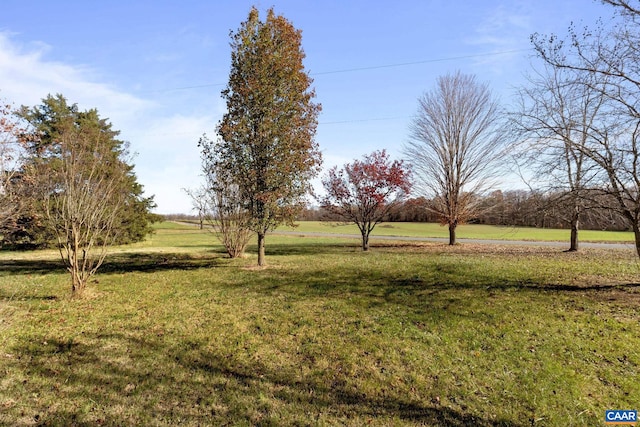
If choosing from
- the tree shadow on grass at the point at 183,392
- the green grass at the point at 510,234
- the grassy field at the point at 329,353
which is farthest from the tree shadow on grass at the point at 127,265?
the tree shadow on grass at the point at 183,392

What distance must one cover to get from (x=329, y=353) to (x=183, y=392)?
2.20 m

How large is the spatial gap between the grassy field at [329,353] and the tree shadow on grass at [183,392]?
2 cm

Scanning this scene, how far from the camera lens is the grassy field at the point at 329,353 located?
3889 millimetres

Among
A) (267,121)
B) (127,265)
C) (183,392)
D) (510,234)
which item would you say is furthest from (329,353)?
(510,234)

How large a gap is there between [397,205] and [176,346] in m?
16.2

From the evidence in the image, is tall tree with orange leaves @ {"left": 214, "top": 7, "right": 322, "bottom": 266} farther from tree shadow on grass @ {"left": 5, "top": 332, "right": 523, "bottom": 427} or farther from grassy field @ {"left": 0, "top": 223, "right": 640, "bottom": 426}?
tree shadow on grass @ {"left": 5, "top": 332, "right": 523, "bottom": 427}

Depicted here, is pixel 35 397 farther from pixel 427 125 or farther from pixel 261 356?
pixel 427 125

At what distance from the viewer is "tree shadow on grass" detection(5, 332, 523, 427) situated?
374cm

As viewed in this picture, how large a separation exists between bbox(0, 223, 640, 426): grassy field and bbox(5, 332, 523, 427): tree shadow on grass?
0.8 inches

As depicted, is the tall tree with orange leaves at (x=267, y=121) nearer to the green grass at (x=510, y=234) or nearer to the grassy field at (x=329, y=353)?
the grassy field at (x=329, y=353)

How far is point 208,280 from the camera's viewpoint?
33.4 ft

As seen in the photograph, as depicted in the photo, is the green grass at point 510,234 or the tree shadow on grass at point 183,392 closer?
the tree shadow on grass at point 183,392

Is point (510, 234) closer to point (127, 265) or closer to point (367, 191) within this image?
point (367, 191)

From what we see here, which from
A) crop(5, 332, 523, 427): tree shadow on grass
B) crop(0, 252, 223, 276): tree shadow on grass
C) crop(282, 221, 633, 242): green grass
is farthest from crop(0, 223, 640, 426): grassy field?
crop(282, 221, 633, 242): green grass
